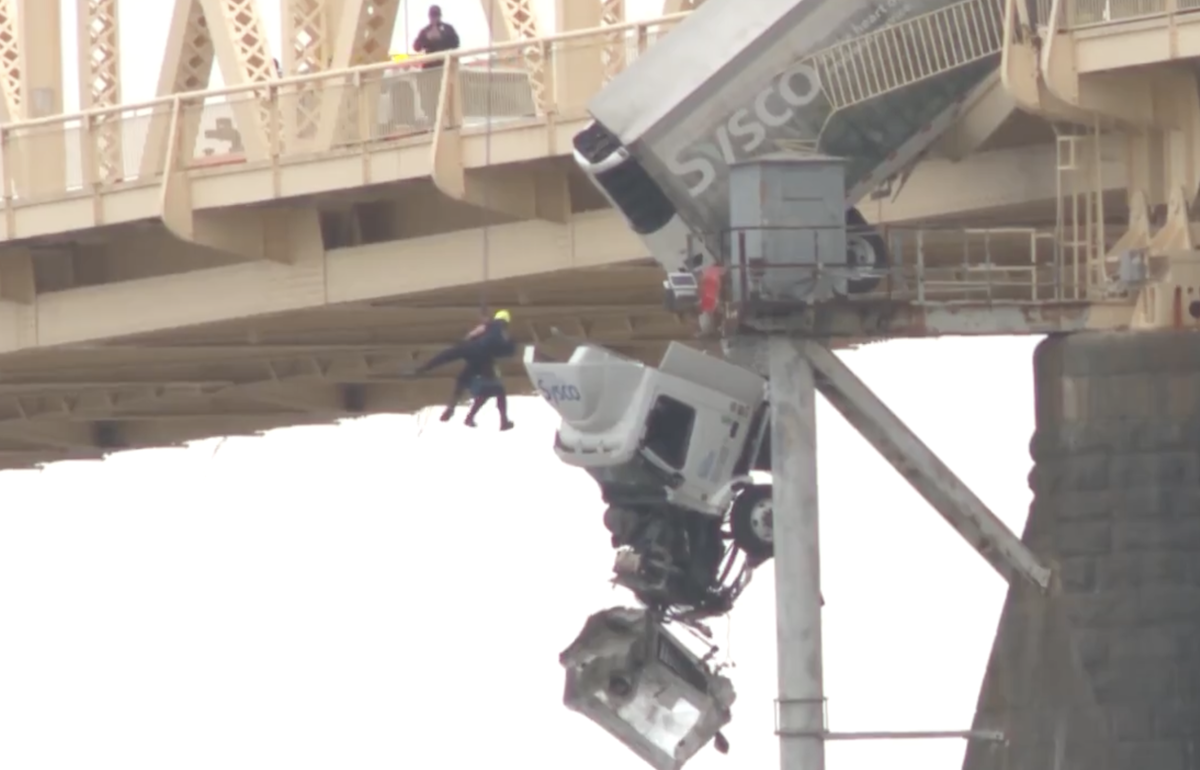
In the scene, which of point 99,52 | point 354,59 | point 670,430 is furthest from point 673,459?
point 99,52

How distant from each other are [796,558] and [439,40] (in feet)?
40.8

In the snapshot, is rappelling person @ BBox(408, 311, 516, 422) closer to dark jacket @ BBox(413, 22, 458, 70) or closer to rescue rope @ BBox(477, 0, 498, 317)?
rescue rope @ BBox(477, 0, 498, 317)

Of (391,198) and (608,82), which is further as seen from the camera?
(391,198)

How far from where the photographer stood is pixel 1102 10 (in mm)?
56281

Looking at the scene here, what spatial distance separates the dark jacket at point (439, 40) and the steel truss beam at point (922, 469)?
10.6 meters

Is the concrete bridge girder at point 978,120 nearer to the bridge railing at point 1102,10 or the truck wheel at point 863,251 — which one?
the bridge railing at point 1102,10

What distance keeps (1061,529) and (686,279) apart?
4.70m

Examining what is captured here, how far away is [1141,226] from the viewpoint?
2229 inches

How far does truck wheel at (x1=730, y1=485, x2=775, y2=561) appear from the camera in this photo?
5744 cm

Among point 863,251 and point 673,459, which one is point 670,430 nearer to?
point 673,459

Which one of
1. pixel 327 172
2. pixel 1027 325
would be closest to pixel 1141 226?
pixel 1027 325

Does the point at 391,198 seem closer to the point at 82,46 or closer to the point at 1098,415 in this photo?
the point at 82,46

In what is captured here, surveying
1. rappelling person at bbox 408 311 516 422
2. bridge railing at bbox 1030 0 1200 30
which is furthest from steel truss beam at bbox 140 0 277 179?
bridge railing at bbox 1030 0 1200 30

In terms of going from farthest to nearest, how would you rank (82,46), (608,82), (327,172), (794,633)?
(82,46), (327,172), (608,82), (794,633)
